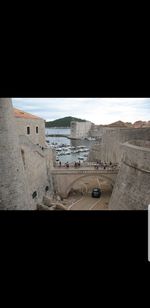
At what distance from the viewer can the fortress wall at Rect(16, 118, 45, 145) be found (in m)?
13.8

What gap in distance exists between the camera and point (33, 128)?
15.2 m

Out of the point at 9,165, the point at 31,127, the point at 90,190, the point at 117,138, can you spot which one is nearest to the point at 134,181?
the point at 9,165

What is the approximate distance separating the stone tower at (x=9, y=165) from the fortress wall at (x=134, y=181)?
4856mm

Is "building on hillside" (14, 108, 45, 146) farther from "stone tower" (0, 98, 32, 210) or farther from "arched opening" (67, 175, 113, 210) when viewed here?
"stone tower" (0, 98, 32, 210)

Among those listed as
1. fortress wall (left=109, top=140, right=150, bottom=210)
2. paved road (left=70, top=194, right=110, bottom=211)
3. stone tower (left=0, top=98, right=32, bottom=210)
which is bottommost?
paved road (left=70, top=194, right=110, bottom=211)

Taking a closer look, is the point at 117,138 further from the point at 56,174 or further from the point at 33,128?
the point at 33,128

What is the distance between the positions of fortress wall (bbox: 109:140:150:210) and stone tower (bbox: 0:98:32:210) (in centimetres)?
486

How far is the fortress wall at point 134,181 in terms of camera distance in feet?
31.9

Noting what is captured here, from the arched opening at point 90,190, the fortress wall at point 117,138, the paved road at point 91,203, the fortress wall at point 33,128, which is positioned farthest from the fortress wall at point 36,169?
the fortress wall at point 117,138

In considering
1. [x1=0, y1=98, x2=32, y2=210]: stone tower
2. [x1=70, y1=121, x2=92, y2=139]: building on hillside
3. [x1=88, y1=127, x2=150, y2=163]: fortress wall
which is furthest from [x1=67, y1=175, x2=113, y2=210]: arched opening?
[x1=70, y1=121, x2=92, y2=139]: building on hillside

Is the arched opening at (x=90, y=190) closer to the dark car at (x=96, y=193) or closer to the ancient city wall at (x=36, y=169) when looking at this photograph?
the dark car at (x=96, y=193)
